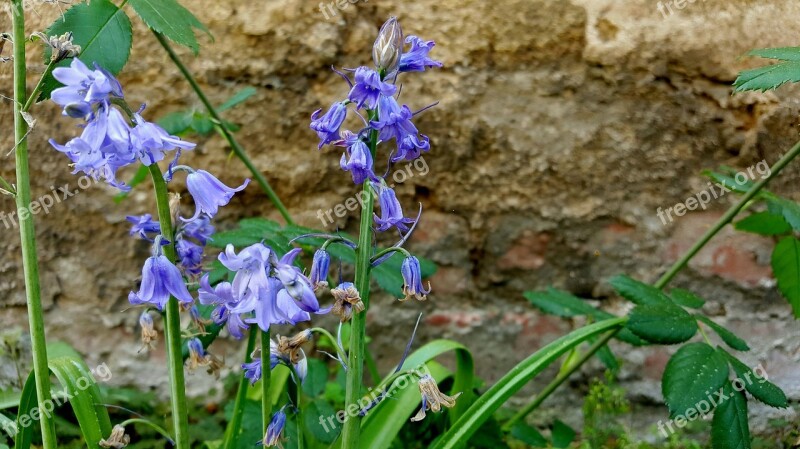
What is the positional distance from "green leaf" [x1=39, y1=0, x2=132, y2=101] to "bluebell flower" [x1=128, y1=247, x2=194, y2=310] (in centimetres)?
40

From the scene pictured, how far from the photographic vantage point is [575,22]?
2.65 m

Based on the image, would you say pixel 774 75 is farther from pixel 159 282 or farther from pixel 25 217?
pixel 25 217

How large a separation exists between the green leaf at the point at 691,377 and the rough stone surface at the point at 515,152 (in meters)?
1.11

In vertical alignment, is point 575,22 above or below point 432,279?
above

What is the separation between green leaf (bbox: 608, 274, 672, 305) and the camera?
1.91 m

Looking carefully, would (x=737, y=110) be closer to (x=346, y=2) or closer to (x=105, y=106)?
(x=346, y=2)

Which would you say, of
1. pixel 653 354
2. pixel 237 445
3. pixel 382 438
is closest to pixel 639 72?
pixel 653 354

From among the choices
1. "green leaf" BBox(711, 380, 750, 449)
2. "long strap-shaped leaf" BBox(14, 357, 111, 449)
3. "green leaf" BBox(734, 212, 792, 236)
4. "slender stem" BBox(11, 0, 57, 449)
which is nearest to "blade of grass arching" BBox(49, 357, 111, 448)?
"long strap-shaped leaf" BBox(14, 357, 111, 449)

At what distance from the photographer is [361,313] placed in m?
1.31

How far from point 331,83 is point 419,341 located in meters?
1.06

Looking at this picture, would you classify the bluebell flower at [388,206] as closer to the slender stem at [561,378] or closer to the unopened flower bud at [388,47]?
the unopened flower bud at [388,47]

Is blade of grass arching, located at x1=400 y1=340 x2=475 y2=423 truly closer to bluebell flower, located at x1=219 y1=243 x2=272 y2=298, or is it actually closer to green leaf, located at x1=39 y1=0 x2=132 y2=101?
bluebell flower, located at x1=219 y1=243 x2=272 y2=298

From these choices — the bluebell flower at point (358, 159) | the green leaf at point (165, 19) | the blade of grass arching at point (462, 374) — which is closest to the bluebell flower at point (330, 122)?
the bluebell flower at point (358, 159)

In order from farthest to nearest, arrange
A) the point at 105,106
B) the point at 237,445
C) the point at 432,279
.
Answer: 1. the point at 432,279
2. the point at 237,445
3. the point at 105,106
